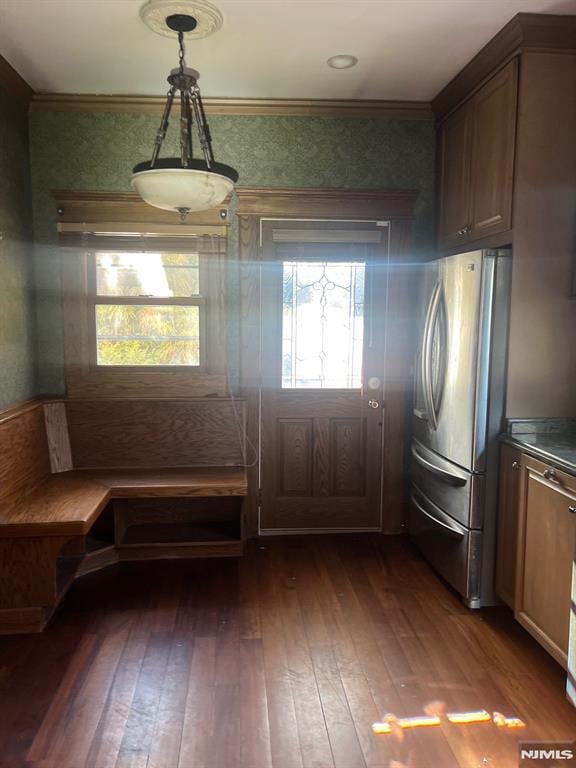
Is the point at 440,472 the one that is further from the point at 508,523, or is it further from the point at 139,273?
the point at 139,273

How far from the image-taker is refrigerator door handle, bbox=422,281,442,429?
3.11 metres

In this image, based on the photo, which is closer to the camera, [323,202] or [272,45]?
[272,45]

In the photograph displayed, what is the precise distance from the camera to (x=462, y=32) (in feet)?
8.69

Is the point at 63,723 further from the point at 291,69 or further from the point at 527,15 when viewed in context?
the point at 527,15

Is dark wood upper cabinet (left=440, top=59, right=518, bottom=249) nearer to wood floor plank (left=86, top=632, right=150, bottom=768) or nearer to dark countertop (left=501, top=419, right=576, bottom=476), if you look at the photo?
dark countertop (left=501, top=419, right=576, bottom=476)

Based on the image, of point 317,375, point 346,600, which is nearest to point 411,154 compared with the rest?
point 317,375

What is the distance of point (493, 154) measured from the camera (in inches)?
112

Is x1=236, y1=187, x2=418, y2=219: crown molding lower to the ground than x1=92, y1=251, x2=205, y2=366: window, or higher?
higher

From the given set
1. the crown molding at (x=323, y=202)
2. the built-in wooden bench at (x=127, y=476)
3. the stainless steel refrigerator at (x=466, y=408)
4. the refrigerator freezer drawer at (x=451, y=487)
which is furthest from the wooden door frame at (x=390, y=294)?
the stainless steel refrigerator at (x=466, y=408)

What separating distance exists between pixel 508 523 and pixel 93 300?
2.66 m

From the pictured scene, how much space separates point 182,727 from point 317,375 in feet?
7.16

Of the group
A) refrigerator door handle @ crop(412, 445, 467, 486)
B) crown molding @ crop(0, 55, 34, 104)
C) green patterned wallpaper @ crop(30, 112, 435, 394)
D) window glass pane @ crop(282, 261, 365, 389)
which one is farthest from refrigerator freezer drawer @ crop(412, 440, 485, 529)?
crown molding @ crop(0, 55, 34, 104)

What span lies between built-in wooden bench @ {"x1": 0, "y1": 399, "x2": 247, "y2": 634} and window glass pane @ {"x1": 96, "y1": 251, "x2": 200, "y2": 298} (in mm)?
694

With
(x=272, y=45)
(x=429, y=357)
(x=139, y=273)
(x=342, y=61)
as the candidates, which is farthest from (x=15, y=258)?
(x=429, y=357)
